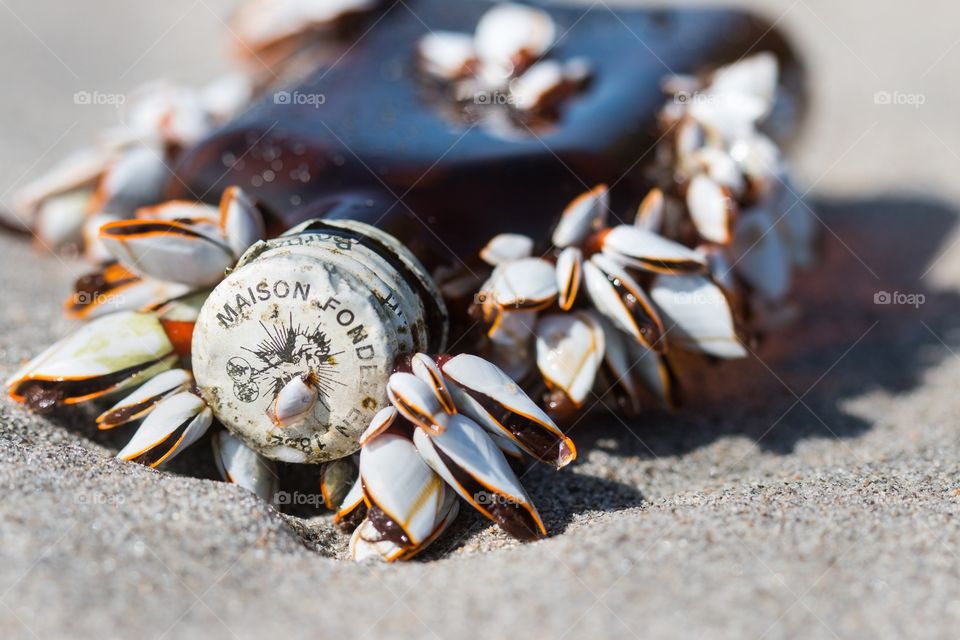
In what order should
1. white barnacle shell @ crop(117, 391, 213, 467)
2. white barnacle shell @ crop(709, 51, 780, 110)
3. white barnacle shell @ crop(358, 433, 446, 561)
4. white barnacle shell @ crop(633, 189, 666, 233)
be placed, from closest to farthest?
1. white barnacle shell @ crop(358, 433, 446, 561)
2. white barnacle shell @ crop(117, 391, 213, 467)
3. white barnacle shell @ crop(633, 189, 666, 233)
4. white barnacle shell @ crop(709, 51, 780, 110)

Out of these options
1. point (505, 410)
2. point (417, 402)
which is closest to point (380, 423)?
point (417, 402)

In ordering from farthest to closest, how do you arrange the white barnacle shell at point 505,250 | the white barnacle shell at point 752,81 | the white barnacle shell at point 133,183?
the white barnacle shell at point 752,81, the white barnacle shell at point 133,183, the white barnacle shell at point 505,250

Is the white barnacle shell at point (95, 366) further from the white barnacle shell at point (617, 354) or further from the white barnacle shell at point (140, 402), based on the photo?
the white barnacle shell at point (617, 354)

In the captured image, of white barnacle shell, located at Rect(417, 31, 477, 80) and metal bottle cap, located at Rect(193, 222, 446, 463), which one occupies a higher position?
white barnacle shell, located at Rect(417, 31, 477, 80)

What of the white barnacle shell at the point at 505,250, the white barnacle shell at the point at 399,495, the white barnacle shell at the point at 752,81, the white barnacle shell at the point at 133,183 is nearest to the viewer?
the white barnacle shell at the point at 399,495

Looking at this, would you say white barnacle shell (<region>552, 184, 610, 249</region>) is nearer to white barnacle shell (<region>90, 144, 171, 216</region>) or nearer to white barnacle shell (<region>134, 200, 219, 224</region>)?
white barnacle shell (<region>134, 200, 219, 224</region>)

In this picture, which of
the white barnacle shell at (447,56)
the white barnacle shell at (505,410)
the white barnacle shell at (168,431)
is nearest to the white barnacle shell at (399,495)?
the white barnacle shell at (505,410)

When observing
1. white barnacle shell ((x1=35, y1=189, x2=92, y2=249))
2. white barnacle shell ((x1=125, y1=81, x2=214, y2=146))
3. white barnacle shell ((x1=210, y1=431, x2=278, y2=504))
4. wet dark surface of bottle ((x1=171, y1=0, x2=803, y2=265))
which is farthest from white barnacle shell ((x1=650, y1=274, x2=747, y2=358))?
white barnacle shell ((x1=35, y1=189, x2=92, y2=249))
